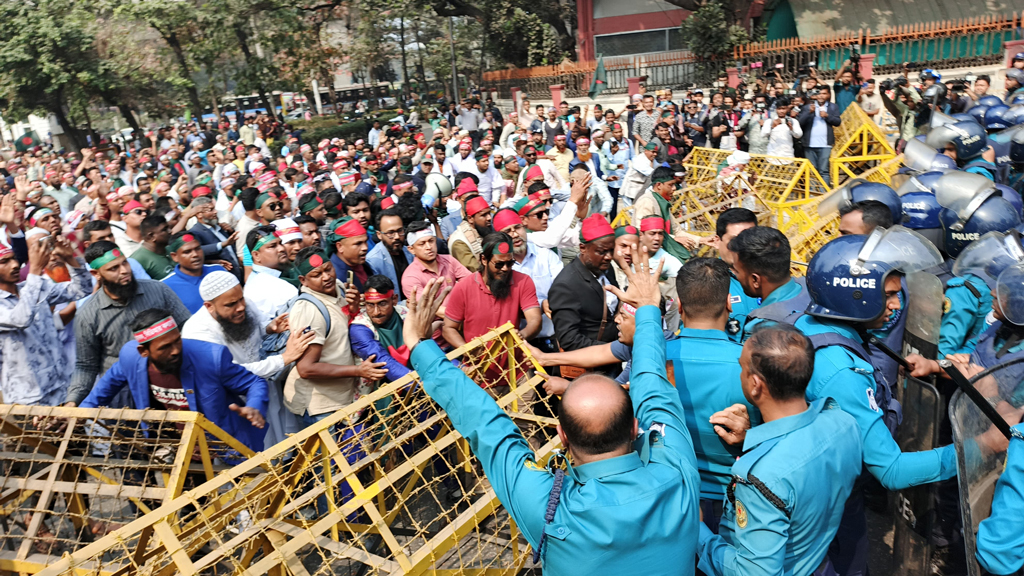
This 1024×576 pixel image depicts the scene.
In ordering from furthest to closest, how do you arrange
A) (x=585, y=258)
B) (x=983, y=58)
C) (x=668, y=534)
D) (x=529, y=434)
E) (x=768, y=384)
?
1. (x=983, y=58)
2. (x=585, y=258)
3. (x=529, y=434)
4. (x=768, y=384)
5. (x=668, y=534)

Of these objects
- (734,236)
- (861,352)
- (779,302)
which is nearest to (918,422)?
(861,352)

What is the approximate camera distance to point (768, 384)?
7.29 ft

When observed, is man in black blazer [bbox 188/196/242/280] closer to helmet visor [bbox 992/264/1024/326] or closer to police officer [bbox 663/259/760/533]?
police officer [bbox 663/259/760/533]

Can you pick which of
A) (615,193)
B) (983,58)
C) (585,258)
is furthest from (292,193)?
(983,58)

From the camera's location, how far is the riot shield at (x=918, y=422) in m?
2.67

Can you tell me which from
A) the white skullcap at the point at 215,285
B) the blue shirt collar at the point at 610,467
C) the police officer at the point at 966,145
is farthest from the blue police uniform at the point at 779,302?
the police officer at the point at 966,145

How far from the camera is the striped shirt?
4.25 meters

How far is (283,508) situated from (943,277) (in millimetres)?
3498

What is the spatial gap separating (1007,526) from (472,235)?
4.61 meters

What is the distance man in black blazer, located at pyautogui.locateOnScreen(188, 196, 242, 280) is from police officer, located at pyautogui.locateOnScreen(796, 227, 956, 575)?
5.37m

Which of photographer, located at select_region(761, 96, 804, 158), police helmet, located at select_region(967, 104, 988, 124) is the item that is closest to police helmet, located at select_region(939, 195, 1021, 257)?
police helmet, located at select_region(967, 104, 988, 124)

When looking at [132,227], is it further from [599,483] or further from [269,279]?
[599,483]

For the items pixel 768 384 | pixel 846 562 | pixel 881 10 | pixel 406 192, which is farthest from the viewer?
pixel 881 10

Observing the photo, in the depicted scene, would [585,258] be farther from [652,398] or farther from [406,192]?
[406,192]
